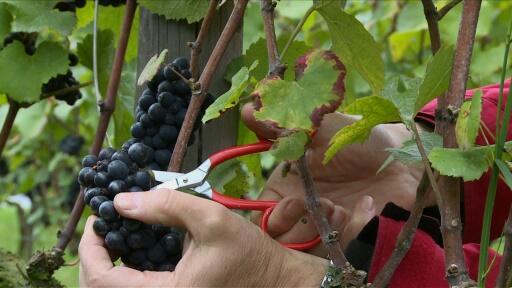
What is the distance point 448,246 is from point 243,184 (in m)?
0.48

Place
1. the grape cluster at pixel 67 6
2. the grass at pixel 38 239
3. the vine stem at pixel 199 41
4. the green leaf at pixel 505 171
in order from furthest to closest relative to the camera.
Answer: the grass at pixel 38 239 → the grape cluster at pixel 67 6 → the vine stem at pixel 199 41 → the green leaf at pixel 505 171

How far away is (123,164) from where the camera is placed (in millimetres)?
A: 1001

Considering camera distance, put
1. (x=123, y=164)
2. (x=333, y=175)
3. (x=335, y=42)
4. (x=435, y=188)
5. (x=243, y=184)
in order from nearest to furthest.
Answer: (x=435, y=188) → (x=123, y=164) → (x=335, y=42) → (x=243, y=184) → (x=333, y=175)

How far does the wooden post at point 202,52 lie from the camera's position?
1.27m

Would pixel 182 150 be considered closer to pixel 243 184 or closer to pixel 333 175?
pixel 243 184

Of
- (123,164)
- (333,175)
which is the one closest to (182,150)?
(123,164)

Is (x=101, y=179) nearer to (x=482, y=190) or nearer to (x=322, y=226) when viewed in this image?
(x=322, y=226)

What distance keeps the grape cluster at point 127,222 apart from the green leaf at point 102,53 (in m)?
0.60

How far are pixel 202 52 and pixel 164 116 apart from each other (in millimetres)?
203

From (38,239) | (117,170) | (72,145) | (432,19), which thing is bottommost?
(38,239)

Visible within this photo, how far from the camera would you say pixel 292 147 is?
92 cm

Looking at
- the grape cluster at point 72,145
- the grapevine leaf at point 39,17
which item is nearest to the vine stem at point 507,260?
the grapevine leaf at point 39,17

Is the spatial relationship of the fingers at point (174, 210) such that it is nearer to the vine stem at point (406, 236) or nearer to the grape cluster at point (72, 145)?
the vine stem at point (406, 236)

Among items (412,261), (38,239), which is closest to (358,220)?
(412,261)
